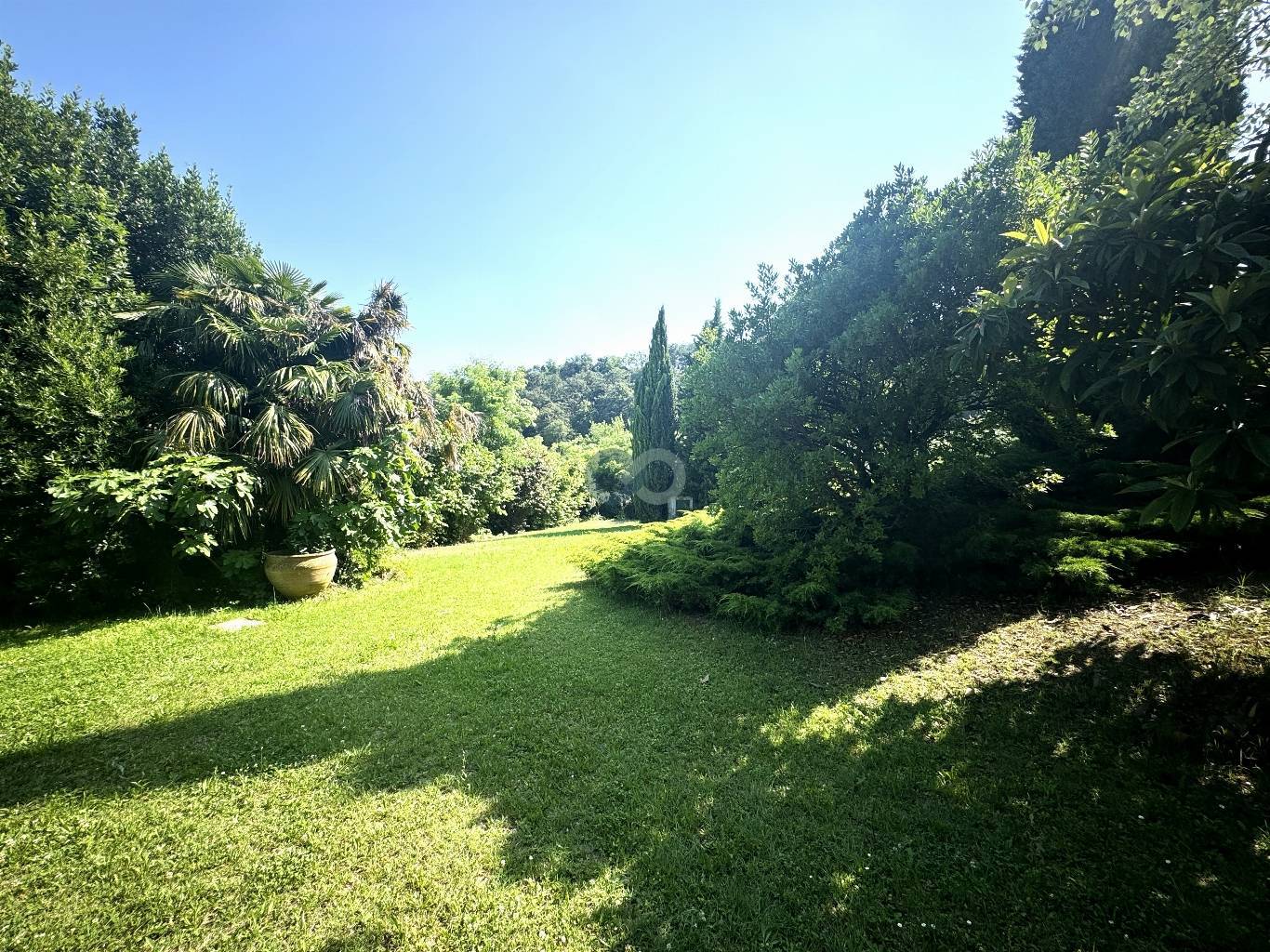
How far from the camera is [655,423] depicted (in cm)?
2025

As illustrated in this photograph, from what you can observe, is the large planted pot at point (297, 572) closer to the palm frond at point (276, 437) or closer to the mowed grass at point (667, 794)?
the palm frond at point (276, 437)

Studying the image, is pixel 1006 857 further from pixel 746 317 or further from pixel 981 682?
pixel 746 317

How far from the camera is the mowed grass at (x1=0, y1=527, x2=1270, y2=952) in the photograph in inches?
73.6

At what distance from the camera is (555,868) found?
2150 mm

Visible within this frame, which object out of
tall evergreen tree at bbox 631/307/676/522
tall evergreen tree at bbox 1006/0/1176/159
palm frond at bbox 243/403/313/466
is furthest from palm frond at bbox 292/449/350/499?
tall evergreen tree at bbox 1006/0/1176/159

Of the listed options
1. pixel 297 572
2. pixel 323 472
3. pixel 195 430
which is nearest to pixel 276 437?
pixel 323 472

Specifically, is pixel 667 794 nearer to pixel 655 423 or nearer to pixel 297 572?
pixel 297 572

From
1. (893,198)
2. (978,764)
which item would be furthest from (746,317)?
(978,764)

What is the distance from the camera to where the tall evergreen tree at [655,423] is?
1997cm

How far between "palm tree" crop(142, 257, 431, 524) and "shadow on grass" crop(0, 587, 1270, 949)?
3.99 m

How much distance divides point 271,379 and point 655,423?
14.8 meters

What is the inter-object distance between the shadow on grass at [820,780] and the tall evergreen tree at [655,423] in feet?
51.2

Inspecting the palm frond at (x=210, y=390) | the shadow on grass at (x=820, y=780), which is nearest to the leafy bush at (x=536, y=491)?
the palm frond at (x=210, y=390)

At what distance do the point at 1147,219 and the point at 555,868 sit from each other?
4.70 m
